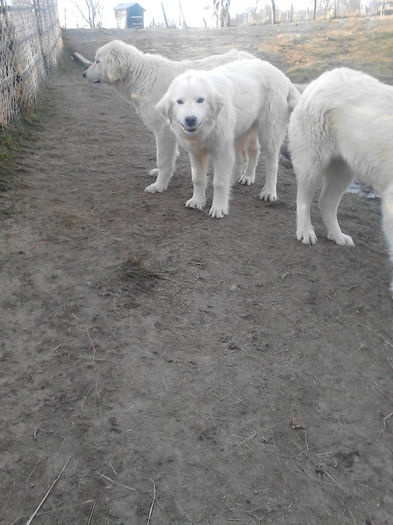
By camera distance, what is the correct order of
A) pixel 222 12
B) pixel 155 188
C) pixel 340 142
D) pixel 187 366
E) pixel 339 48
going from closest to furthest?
pixel 187 366
pixel 340 142
pixel 155 188
pixel 339 48
pixel 222 12

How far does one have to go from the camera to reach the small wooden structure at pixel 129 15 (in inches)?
1742

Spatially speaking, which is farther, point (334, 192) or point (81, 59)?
point (81, 59)

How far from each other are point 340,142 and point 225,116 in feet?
3.90

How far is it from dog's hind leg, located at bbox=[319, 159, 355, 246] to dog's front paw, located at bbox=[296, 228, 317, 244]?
18cm

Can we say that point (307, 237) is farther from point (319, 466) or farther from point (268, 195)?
point (319, 466)

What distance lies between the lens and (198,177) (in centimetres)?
454

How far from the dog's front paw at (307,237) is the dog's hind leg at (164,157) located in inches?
68.1

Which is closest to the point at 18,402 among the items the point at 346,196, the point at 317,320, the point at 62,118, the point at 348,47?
the point at 317,320

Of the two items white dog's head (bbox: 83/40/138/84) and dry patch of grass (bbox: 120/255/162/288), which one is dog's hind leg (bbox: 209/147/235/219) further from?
white dog's head (bbox: 83/40/138/84)

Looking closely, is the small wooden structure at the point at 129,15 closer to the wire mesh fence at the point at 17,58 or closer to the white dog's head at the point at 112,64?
the wire mesh fence at the point at 17,58

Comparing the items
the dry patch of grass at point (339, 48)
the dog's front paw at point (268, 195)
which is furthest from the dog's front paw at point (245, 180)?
the dry patch of grass at point (339, 48)

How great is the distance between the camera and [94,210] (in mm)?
4414

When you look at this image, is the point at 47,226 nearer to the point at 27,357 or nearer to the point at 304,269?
the point at 27,357

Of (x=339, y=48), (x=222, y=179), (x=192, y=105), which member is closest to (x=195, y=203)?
(x=222, y=179)
